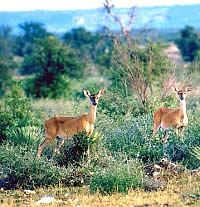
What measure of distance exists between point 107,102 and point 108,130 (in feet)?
11.7

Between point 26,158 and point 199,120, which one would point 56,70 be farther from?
point 26,158

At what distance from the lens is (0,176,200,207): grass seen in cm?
888

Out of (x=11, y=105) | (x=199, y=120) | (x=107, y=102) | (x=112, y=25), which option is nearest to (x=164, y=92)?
(x=107, y=102)

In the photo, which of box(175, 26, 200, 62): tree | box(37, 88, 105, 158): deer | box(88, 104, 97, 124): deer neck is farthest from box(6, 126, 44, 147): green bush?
box(175, 26, 200, 62): tree

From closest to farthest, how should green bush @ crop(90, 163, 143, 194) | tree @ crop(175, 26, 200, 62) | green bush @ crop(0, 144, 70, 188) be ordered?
green bush @ crop(90, 163, 143, 194), green bush @ crop(0, 144, 70, 188), tree @ crop(175, 26, 200, 62)

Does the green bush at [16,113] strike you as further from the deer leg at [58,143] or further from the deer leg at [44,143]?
the deer leg at [44,143]

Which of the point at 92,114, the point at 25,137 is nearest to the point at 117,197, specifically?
the point at 92,114

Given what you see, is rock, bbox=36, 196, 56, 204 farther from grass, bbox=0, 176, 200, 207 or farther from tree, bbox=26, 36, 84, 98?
tree, bbox=26, 36, 84, 98

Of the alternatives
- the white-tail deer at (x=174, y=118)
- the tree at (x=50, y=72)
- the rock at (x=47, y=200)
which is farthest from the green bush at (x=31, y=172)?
the tree at (x=50, y=72)

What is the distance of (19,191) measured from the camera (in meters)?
10.2

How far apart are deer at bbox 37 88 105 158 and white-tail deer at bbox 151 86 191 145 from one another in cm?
183

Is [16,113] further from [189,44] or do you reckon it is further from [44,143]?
[189,44]

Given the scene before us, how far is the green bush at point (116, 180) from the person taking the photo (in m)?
9.63

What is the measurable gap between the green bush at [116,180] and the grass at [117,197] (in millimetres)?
147
